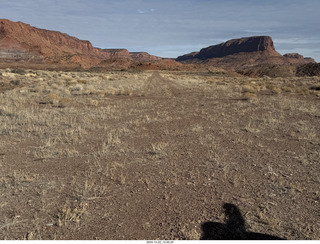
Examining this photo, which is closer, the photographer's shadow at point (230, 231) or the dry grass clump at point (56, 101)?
the photographer's shadow at point (230, 231)

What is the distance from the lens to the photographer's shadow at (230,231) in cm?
335

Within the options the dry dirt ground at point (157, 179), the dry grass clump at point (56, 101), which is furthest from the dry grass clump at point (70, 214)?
the dry grass clump at point (56, 101)

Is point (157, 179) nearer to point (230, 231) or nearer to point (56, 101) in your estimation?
point (230, 231)

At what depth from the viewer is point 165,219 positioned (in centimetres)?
375

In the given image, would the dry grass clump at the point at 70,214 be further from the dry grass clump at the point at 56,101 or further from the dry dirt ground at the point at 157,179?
the dry grass clump at the point at 56,101

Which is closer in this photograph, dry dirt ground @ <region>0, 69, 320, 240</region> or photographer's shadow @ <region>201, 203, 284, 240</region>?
photographer's shadow @ <region>201, 203, 284, 240</region>

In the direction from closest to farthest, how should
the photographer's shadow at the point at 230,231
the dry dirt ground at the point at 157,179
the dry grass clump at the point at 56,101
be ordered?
the photographer's shadow at the point at 230,231
the dry dirt ground at the point at 157,179
the dry grass clump at the point at 56,101

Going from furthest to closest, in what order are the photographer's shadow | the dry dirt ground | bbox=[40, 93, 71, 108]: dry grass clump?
1. bbox=[40, 93, 71, 108]: dry grass clump
2. the dry dirt ground
3. the photographer's shadow

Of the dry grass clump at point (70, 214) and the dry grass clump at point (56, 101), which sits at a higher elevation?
the dry grass clump at point (56, 101)

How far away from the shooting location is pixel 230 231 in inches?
136

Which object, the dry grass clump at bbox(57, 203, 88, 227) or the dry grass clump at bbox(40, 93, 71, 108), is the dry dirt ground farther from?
the dry grass clump at bbox(40, 93, 71, 108)

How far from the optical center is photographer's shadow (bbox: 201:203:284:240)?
3.35 m

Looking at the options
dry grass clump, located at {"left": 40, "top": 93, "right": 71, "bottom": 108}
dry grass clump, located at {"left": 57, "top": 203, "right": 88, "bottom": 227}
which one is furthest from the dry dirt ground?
dry grass clump, located at {"left": 40, "top": 93, "right": 71, "bottom": 108}

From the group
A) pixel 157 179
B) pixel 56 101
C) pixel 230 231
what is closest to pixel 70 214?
pixel 157 179
